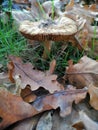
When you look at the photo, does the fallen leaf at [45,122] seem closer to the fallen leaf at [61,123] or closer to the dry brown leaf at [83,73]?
the fallen leaf at [61,123]

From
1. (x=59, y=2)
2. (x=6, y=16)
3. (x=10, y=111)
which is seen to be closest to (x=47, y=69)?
(x=10, y=111)

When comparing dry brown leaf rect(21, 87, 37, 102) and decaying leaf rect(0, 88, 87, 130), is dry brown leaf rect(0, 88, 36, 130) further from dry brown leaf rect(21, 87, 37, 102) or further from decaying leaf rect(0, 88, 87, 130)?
dry brown leaf rect(21, 87, 37, 102)

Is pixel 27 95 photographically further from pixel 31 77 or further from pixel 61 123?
pixel 61 123

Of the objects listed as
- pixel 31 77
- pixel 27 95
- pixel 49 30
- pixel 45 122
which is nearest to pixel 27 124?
pixel 45 122

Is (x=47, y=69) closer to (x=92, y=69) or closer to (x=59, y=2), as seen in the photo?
(x=92, y=69)

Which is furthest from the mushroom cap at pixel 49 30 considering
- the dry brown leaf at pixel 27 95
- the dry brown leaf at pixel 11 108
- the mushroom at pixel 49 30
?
the dry brown leaf at pixel 11 108

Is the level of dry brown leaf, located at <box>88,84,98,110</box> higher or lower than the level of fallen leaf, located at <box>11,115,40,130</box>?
higher

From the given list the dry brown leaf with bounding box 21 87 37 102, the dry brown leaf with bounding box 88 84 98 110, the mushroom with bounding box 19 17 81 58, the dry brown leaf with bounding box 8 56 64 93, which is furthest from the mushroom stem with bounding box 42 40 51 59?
the dry brown leaf with bounding box 88 84 98 110

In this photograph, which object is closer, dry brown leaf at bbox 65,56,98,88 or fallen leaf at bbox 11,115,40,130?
fallen leaf at bbox 11,115,40,130
